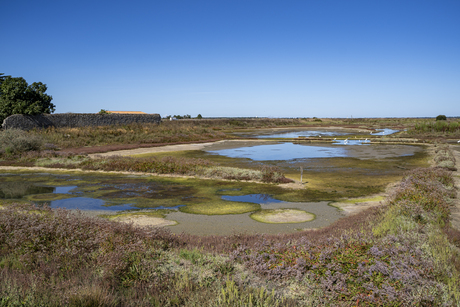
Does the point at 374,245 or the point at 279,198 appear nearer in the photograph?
the point at 374,245

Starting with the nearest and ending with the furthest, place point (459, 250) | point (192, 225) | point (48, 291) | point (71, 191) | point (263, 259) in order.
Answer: point (48, 291), point (263, 259), point (459, 250), point (192, 225), point (71, 191)

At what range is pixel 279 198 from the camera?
14773 millimetres

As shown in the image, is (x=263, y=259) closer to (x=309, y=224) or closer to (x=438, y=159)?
(x=309, y=224)

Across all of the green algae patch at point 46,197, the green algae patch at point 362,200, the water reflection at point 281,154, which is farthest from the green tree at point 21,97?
the green algae patch at point 362,200

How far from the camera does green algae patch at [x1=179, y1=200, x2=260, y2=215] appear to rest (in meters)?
12.3

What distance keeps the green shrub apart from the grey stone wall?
4860 millimetres

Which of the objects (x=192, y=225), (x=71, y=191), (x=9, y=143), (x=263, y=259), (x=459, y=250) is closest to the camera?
(x=263, y=259)

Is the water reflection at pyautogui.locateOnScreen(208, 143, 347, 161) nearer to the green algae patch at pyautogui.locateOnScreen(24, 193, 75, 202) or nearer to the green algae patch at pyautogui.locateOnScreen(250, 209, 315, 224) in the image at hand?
the green algae patch at pyautogui.locateOnScreen(250, 209, 315, 224)

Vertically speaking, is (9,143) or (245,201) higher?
(9,143)

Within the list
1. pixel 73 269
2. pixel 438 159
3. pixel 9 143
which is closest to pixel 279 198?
pixel 73 269

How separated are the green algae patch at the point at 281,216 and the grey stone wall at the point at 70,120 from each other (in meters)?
31.1

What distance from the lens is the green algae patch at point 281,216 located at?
11219mm

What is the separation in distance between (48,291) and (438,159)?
29284mm

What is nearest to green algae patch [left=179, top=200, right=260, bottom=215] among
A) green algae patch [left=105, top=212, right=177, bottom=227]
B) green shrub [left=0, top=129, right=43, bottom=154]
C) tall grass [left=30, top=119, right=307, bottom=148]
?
green algae patch [left=105, top=212, right=177, bottom=227]
